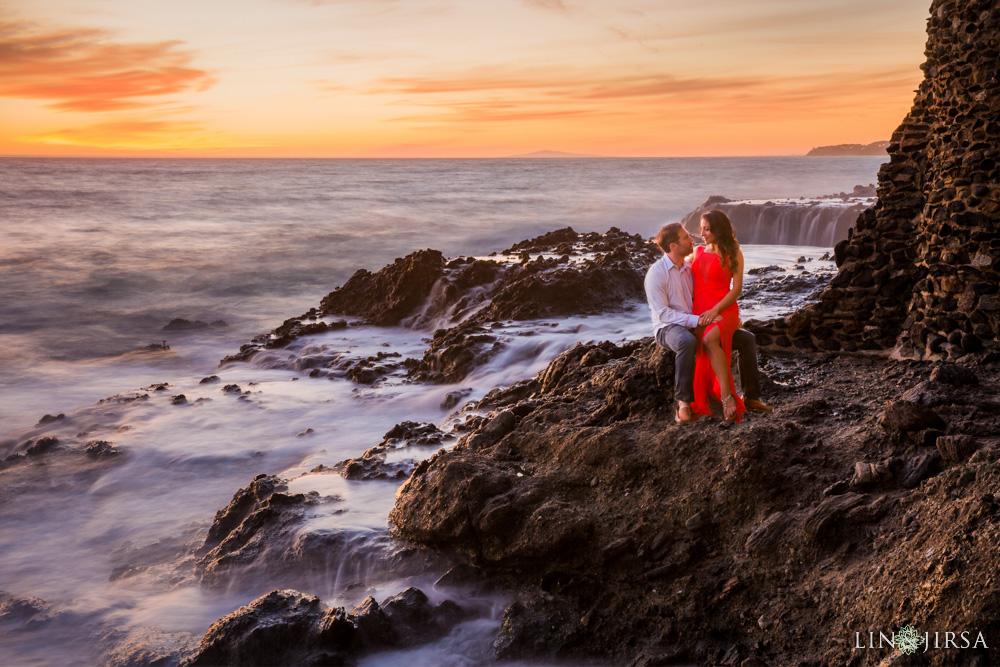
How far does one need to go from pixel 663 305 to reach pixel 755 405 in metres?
1.27

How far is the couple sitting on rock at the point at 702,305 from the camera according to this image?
631 centimetres

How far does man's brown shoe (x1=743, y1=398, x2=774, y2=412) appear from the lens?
675cm

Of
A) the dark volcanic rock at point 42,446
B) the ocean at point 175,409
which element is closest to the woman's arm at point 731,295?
the ocean at point 175,409

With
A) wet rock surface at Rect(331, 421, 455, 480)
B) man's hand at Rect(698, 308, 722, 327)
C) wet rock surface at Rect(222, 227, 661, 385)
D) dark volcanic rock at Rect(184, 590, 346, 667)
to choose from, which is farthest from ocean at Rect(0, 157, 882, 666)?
man's hand at Rect(698, 308, 722, 327)

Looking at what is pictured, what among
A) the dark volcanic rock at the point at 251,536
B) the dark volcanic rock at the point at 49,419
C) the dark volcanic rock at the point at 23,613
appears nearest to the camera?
the dark volcanic rock at the point at 23,613

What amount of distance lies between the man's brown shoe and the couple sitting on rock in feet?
0.44

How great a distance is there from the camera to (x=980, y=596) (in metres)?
4.08

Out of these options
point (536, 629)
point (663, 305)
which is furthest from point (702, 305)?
point (536, 629)

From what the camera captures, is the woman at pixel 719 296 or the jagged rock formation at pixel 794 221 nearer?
the woman at pixel 719 296

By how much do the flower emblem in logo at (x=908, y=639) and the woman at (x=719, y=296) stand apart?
8.08 ft

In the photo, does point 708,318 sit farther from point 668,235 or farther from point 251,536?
point 251,536

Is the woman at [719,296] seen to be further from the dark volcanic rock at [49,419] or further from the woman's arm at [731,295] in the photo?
the dark volcanic rock at [49,419]

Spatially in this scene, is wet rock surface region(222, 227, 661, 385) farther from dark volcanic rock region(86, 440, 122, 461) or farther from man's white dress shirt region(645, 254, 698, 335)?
man's white dress shirt region(645, 254, 698, 335)

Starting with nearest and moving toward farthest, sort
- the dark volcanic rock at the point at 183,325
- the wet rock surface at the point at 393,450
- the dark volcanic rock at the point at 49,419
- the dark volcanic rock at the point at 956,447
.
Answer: the dark volcanic rock at the point at 956,447
the wet rock surface at the point at 393,450
the dark volcanic rock at the point at 49,419
the dark volcanic rock at the point at 183,325
